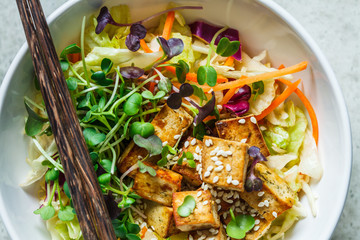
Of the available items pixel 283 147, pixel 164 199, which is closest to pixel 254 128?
pixel 283 147

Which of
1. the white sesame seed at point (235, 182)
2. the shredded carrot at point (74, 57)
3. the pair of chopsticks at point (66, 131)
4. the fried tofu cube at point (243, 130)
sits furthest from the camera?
the shredded carrot at point (74, 57)

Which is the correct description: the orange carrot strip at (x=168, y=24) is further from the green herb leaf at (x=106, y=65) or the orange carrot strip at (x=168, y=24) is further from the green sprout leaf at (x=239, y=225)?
the green sprout leaf at (x=239, y=225)

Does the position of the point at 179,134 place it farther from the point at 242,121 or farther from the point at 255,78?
the point at 255,78

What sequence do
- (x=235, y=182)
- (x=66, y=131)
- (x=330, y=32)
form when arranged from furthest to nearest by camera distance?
(x=330, y=32) → (x=235, y=182) → (x=66, y=131)

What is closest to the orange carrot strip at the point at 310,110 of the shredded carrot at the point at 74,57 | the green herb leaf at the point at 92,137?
the green herb leaf at the point at 92,137

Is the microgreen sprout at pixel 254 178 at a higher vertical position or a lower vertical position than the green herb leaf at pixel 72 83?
lower

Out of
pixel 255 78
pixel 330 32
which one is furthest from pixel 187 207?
pixel 330 32
